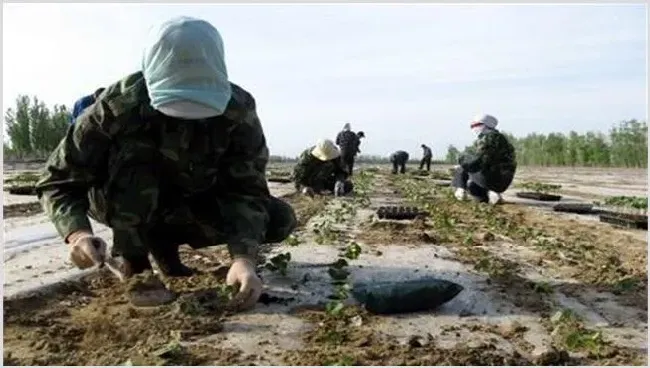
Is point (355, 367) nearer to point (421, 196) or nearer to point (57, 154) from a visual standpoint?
point (57, 154)

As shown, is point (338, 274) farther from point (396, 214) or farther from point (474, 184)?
point (474, 184)

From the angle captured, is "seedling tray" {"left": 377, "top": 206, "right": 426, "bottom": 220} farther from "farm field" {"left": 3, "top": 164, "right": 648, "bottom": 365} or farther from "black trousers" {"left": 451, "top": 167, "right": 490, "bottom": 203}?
"black trousers" {"left": 451, "top": 167, "right": 490, "bottom": 203}

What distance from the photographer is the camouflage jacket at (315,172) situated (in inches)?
423

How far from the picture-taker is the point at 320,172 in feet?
35.8

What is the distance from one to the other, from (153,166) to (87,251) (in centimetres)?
60

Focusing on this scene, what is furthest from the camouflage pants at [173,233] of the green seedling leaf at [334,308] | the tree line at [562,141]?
the tree line at [562,141]

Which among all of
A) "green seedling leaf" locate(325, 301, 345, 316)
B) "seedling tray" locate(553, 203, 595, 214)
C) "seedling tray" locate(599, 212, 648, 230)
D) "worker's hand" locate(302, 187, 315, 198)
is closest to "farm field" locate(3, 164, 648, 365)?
"green seedling leaf" locate(325, 301, 345, 316)

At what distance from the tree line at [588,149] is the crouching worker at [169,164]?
3445 cm

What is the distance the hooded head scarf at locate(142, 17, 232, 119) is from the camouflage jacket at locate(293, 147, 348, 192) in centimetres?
778

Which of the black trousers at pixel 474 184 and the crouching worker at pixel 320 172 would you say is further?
the crouching worker at pixel 320 172

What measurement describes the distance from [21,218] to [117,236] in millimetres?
4592

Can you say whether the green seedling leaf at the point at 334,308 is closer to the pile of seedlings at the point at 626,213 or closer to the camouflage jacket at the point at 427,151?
the pile of seedlings at the point at 626,213

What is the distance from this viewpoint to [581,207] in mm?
8734

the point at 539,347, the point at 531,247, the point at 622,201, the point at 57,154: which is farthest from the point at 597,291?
the point at 622,201
